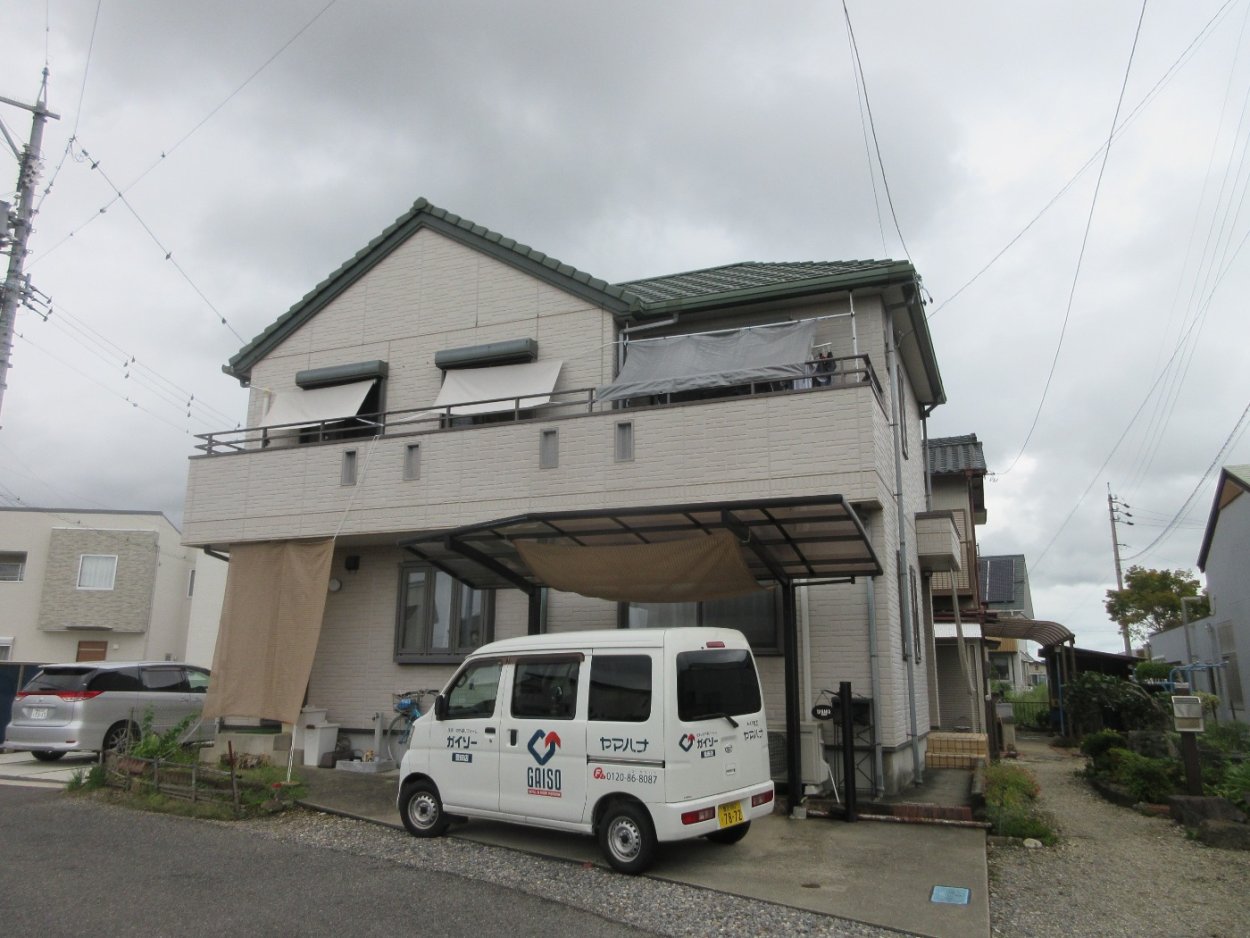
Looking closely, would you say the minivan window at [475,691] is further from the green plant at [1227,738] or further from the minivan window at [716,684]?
the green plant at [1227,738]

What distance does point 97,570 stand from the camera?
3055 centimetres

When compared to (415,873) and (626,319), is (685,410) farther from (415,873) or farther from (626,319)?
(415,873)

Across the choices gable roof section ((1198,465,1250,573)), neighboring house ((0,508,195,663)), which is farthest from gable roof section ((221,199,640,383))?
neighboring house ((0,508,195,663))

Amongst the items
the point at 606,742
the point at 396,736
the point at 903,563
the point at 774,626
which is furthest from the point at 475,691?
the point at 903,563

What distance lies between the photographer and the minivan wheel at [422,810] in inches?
324

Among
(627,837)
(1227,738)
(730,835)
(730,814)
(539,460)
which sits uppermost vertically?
(539,460)

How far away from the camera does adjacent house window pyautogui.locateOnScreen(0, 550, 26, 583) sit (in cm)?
3005

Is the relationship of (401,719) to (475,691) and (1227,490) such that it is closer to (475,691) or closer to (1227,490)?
(475,691)

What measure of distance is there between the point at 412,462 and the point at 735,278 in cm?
591

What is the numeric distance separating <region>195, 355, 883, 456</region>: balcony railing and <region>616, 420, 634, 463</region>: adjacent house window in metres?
0.27

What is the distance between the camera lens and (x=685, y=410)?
10.8 meters

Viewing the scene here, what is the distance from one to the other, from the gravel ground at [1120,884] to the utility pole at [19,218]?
16.8 metres

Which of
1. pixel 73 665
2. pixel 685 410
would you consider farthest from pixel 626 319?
pixel 73 665

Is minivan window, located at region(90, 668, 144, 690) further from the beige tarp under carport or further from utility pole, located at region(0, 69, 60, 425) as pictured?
utility pole, located at region(0, 69, 60, 425)
